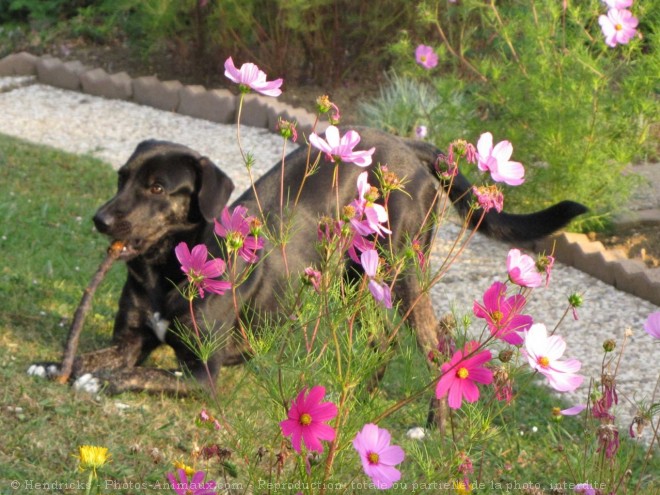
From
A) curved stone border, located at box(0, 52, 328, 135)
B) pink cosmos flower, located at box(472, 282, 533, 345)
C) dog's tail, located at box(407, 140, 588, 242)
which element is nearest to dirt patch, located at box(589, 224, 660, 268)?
dog's tail, located at box(407, 140, 588, 242)

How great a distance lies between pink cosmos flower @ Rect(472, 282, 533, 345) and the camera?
7.41 ft

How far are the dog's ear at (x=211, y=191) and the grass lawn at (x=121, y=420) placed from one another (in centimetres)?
70

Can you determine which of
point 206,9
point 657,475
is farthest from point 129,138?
point 657,475

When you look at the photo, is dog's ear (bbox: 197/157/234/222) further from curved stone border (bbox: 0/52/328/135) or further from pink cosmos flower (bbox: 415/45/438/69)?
curved stone border (bbox: 0/52/328/135)

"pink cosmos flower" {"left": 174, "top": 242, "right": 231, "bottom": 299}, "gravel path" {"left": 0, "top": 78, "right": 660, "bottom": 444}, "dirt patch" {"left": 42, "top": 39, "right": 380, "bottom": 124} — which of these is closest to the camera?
"pink cosmos flower" {"left": 174, "top": 242, "right": 231, "bottom": 299}

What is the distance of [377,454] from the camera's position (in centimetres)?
213

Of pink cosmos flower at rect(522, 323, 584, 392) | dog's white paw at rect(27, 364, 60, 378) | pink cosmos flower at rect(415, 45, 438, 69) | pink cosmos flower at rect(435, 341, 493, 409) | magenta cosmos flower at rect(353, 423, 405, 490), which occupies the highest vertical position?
pink cosmos flower at rect(415, 45, 438, 69)

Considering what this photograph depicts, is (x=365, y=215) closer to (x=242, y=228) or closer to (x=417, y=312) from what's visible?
(x=242, y=228)

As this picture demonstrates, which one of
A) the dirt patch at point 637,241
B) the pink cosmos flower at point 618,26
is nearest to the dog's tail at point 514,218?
the pink cosmos flower at point 618,26

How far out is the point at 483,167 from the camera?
2377mm

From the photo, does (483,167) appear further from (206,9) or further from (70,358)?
(206,9)

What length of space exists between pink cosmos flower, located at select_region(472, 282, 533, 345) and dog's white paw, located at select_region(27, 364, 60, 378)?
2.50m

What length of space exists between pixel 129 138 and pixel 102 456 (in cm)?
745

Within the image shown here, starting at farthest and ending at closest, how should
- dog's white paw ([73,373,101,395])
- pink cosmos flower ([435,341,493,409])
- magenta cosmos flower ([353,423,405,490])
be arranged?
dog's white paw ([73,373,101,395])
pink cosmos flower ([435,341,493,409])
magenta cosmos flower ([353,423,405,490])
